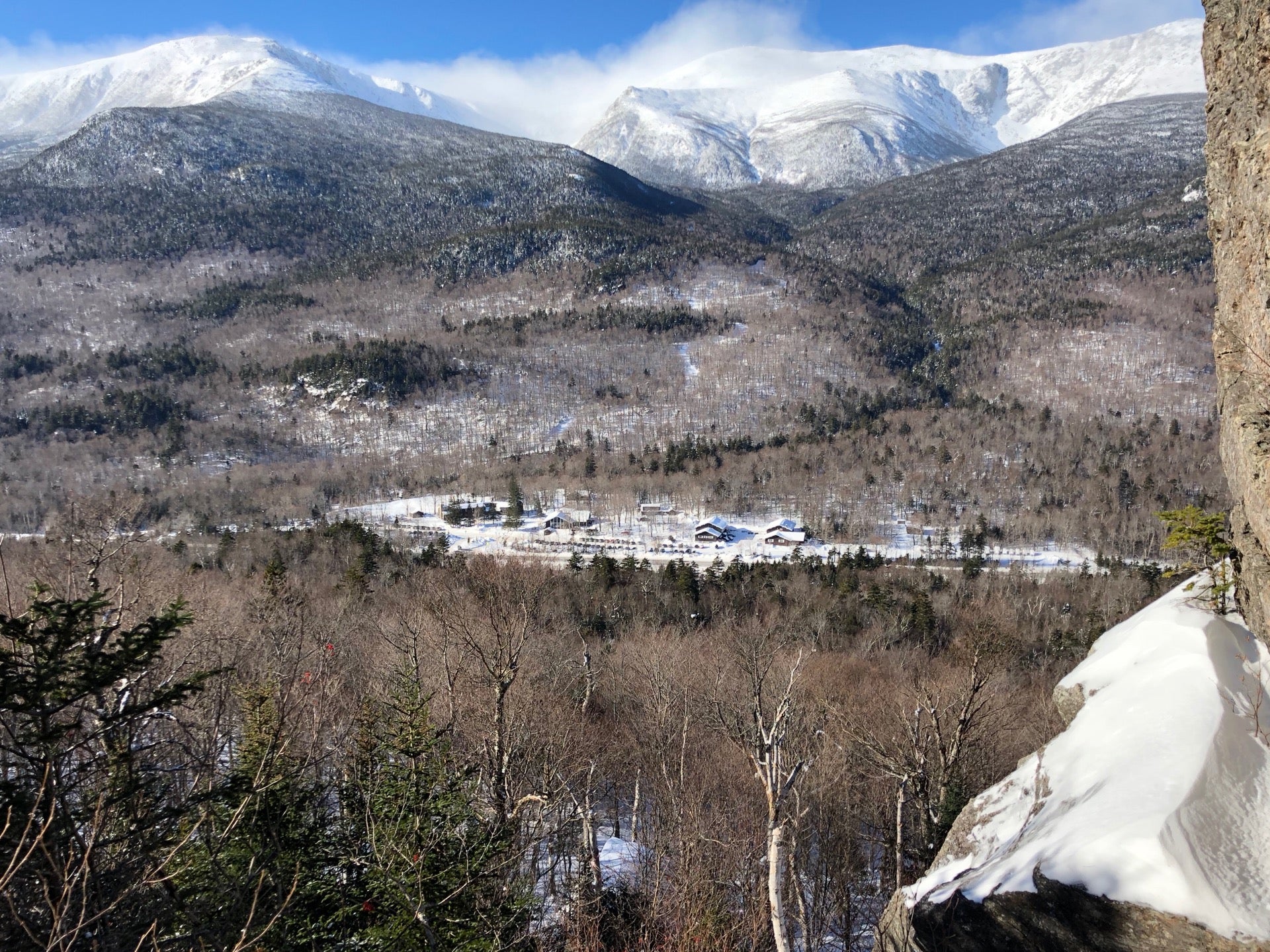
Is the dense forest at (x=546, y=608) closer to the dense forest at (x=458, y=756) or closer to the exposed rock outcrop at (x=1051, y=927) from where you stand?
the dense forest at (x=458, y=756)

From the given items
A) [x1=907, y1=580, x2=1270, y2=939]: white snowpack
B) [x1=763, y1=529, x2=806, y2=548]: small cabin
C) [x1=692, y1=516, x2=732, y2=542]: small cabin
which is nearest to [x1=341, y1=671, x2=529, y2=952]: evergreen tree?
[x1=907, y1=580, x2=1270, y2=939]: white snowpack

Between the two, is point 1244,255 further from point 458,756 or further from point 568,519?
point 568,519

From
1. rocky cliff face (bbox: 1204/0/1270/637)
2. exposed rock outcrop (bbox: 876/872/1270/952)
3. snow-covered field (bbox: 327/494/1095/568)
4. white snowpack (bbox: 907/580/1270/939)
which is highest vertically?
rocky cliff face (bbox: 1204/0/1270/637)

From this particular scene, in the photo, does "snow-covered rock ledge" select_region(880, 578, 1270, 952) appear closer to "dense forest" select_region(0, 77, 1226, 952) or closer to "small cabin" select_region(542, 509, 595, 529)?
"dense forest" select_region(0, 77, 1226, 952)

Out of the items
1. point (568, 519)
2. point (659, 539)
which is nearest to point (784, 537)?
point (659, 539)

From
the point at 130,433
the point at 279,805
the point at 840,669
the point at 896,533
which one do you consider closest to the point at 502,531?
the point at 896,533

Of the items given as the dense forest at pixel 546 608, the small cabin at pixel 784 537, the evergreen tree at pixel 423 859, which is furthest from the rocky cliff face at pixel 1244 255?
the small cabin at pixel 784 537
